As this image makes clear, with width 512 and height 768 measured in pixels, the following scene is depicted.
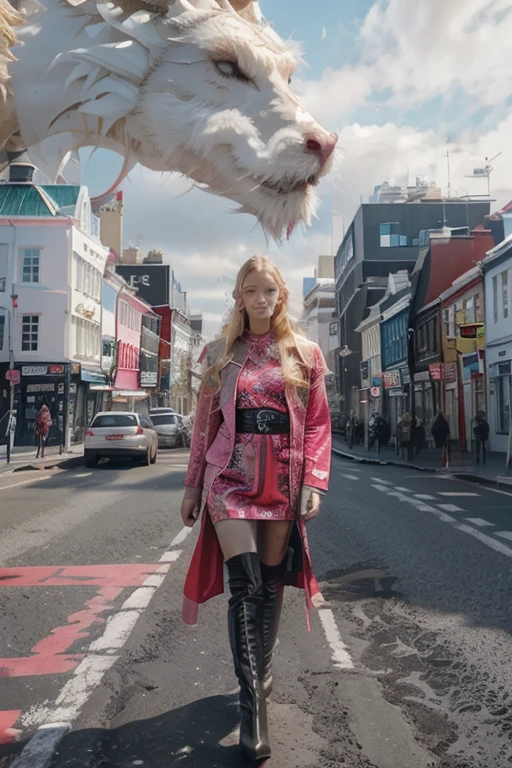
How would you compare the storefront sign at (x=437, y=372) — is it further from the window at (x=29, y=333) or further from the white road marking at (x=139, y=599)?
the white road marking at (x=139, y=599)

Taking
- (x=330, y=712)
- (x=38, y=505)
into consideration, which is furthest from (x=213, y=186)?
(x=38, y=505)

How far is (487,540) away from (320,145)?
7.10m

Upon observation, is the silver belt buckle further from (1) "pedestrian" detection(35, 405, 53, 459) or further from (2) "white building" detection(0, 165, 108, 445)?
(2) "white building" detection(0, 165, 108, 445)

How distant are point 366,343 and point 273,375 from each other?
2511 inches

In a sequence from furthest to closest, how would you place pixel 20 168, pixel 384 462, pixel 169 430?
pixel 169 430 → pixel 384 462 → pixel 20 168

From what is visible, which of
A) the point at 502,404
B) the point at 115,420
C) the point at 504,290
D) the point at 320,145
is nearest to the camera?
the point at 320,145

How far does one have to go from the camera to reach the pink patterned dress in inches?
126

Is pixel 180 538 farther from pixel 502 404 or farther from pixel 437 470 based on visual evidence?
pixel 502 404

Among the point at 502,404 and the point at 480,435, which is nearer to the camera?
the point at 480,435

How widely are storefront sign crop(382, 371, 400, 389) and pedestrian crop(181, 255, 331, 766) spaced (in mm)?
48086

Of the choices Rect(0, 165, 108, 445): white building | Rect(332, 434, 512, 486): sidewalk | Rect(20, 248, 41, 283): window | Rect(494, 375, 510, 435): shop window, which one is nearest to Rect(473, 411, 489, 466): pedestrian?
Rect(332, 434, 512, 486): sidewalk

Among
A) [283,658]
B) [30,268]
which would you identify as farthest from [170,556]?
[30,268]

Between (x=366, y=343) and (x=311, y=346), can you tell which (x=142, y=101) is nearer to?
(x=311, y=346)

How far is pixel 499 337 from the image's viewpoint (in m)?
30.8
